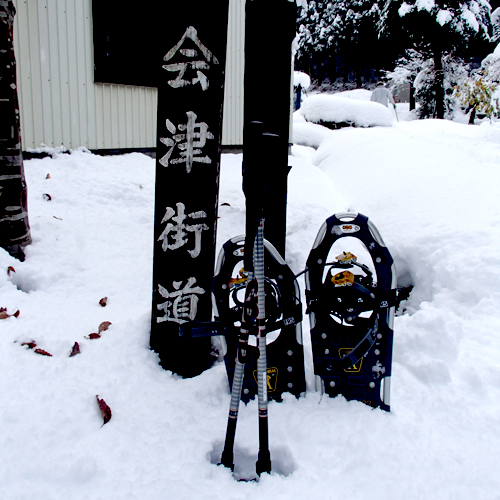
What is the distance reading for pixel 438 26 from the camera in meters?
21.4

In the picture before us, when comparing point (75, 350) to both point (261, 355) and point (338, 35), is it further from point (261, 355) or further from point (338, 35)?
point (338, 35)

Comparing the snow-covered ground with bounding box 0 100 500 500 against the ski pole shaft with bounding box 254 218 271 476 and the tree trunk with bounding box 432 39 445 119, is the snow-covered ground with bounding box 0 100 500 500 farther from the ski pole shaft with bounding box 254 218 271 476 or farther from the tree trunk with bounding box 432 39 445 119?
the tree trunk with bounding box 432 39 445 119

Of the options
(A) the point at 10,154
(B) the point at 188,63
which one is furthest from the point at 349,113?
(B) the point at 188,63

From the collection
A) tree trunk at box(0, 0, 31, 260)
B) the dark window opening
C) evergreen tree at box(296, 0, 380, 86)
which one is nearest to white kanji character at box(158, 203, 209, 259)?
tree trunk at box(0, 0, 31, 260)

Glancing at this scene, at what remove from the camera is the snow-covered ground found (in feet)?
6.41

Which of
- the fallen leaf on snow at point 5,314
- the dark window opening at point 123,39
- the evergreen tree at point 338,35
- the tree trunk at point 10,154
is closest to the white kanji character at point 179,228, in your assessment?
the fallen leaf on snow at point 5,314

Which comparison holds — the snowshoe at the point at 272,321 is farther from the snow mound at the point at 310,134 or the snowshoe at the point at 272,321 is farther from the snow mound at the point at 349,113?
the snow mound at the point at 349,113

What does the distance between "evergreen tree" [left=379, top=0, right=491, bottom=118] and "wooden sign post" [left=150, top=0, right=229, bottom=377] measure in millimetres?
22199

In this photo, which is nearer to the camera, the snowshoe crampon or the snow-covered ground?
the snow-covered ground

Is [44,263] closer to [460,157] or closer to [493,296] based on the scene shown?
[493,296]

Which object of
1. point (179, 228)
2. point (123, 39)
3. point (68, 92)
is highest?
point (123, 39)

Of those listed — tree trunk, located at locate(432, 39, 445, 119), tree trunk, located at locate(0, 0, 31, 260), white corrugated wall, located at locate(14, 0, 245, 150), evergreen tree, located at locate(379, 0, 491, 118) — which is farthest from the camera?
tree trunk, located at locate(432, 39, 445, 119)

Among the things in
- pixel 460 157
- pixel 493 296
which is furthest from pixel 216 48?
pixel 460 157

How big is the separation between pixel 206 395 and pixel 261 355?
0.75 m
